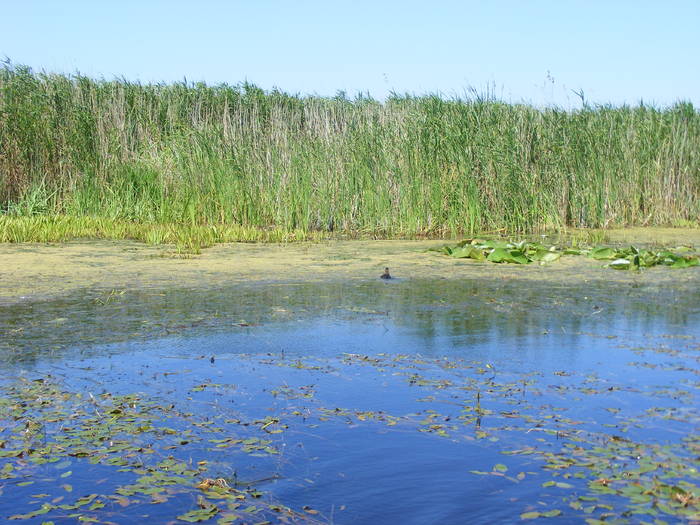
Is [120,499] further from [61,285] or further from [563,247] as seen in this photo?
[563,247]

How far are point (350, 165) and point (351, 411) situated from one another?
7985mm

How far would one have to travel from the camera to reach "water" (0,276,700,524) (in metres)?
2.46

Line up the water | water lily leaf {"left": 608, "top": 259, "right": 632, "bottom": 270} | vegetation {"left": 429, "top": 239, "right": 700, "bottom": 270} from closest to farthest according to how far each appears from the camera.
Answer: the water, water lily leaf {"left": 608, "top": 259, "right": 632, "bottom": 270}, vegetation {"left": 429, "top": 239, "right": 700, "bottom": 270}

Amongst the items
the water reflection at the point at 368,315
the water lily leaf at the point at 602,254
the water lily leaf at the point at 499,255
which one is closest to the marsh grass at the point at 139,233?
the water lily leaf at the point at 499,255

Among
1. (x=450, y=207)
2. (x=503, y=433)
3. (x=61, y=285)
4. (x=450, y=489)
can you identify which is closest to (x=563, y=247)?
(x=450, y=207)

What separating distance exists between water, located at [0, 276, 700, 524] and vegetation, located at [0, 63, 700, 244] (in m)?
5.30

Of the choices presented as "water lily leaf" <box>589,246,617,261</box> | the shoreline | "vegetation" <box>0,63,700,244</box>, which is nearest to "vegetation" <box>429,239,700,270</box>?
"water lily leaf" <box>589,246,617,261</box>

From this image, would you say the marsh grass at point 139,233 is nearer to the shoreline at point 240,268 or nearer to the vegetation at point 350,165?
the vegetation at point 350,165

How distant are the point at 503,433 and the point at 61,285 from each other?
14.9 ft

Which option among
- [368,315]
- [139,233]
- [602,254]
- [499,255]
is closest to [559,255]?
[602,254]

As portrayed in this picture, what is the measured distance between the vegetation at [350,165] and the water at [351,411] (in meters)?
5.30

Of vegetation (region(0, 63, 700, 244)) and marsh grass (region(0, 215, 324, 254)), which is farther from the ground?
vegetation (region(0, 63, 700, 244))

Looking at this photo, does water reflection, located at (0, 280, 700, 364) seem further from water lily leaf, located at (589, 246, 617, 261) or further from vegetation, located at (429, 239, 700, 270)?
water lily leaf, located at (589, 246, 617, 261)

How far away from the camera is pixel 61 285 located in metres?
6.53
